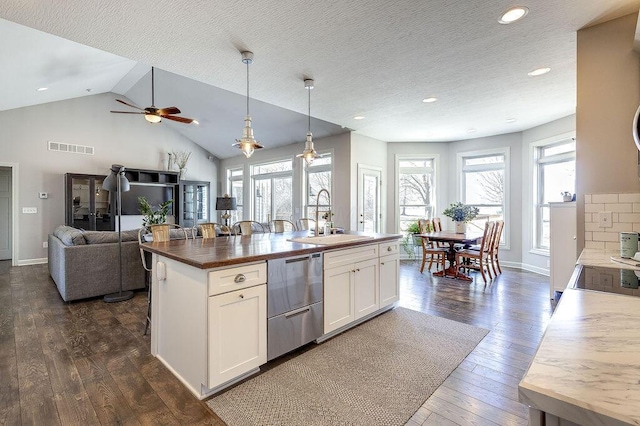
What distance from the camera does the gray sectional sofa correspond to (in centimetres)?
383

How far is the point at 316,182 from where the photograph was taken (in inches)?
279

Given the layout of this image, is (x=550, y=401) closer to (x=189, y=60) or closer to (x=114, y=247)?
(x=189, y=60)

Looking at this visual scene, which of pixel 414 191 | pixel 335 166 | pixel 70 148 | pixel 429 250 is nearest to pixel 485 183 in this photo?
pixel 414 191

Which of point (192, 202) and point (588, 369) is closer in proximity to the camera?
point (588, 369)

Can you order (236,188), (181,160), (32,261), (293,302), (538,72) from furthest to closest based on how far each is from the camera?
(236,188), (181,160), (32,261), (538,72), (293,302)

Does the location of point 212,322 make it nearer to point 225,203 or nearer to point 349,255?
point 349,255

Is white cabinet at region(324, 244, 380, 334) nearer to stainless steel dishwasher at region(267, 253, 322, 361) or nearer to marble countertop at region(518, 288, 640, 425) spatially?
stainless steel dishwasher at region(267, 253, 322, 361)

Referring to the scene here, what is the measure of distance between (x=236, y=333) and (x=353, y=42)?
2.61 meters

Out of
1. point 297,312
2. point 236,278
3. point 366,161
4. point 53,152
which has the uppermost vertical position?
point 53,152

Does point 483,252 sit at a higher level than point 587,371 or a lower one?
lower

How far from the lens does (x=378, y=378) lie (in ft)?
7.13

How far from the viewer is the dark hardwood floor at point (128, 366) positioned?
5.90 feet

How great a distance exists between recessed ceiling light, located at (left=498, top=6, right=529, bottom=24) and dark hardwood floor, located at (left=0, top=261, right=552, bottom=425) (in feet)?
8.89

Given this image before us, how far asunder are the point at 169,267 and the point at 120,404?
0.89 meters
